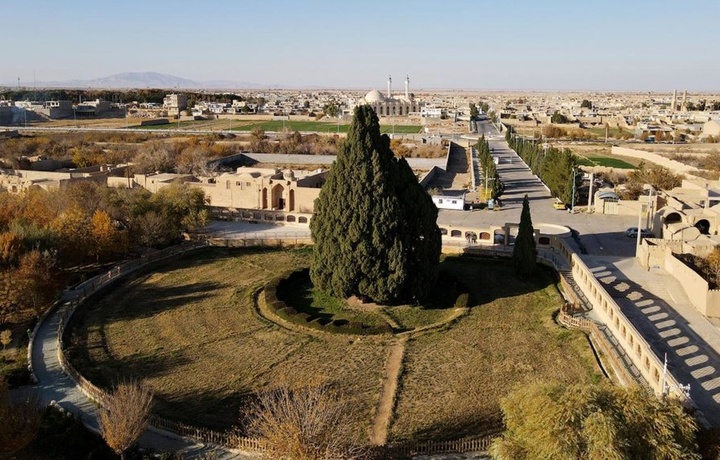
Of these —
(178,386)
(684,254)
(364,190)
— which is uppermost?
(364,190)

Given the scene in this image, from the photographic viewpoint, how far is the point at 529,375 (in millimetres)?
17656

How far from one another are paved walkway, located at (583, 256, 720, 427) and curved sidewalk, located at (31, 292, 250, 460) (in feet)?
38.7

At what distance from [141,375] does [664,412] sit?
13542 mm

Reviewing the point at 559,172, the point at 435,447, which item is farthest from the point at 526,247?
the point at 559,172

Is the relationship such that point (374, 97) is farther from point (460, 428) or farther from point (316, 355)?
point (460, 428)

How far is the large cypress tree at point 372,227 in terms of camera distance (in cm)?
2247

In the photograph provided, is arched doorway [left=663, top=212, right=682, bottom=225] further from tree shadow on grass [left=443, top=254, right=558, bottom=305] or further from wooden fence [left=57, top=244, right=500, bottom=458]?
wooden fence [left=57, top=244, right=500, bottom=458]

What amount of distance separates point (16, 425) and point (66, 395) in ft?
15.0

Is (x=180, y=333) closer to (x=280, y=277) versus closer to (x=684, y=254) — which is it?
(x=280, y=277)

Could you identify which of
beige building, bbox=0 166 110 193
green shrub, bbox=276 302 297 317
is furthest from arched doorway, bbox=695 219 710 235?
beige building, bbox=0 166 110 193

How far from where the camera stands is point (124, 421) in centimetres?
1300

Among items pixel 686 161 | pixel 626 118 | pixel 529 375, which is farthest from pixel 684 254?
pixel 626 118

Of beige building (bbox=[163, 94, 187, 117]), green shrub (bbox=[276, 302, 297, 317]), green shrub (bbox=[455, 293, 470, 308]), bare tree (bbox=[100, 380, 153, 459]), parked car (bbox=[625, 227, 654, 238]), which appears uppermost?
beige building (bbox=[163, 94, 187, 117])

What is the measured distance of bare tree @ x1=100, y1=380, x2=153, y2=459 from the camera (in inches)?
510
